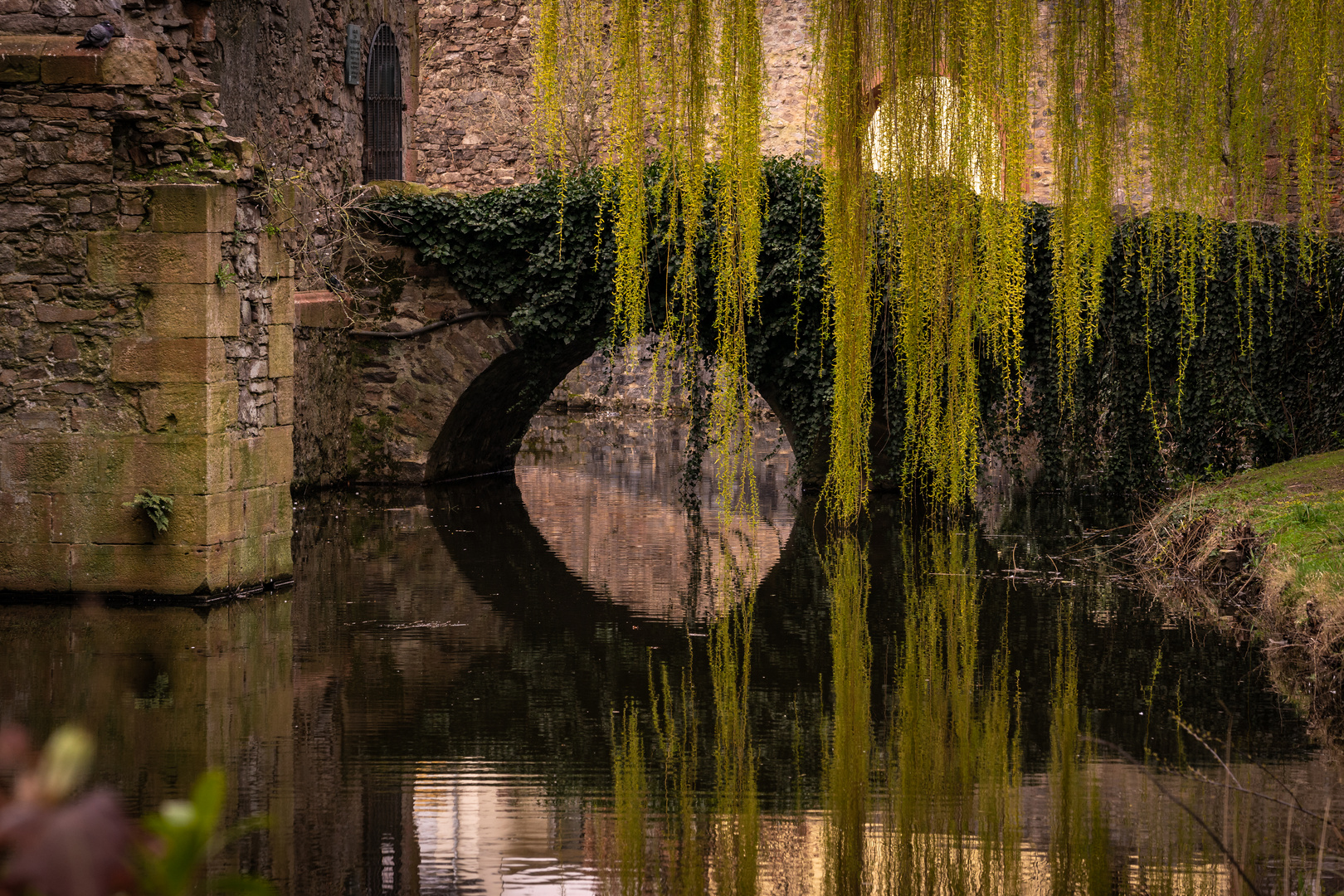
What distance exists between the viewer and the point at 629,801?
4793 millimetres

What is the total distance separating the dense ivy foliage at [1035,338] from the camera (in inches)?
509

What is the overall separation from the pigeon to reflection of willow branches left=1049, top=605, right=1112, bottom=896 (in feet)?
19.7

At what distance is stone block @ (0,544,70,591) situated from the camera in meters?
8.58

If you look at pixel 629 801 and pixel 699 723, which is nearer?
pixel 629 801

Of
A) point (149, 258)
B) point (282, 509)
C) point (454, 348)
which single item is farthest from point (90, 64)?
point (454, 348)

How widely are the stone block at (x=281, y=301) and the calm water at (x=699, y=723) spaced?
1671 mm

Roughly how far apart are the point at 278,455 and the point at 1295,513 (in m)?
6.05

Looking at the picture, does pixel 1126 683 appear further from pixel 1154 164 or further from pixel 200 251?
pixel 200 251

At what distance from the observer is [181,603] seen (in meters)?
8.51

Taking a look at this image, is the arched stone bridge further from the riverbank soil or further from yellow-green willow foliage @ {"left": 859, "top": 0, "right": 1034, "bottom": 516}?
yellow-green willow foliage @ {"left": 859, "top": 0, "right": 1034, "bottom": 516}

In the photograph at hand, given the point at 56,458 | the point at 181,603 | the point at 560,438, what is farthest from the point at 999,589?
the point at 560,438

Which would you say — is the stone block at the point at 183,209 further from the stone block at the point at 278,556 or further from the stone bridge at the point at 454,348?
the stone bridge at the point at 454,348

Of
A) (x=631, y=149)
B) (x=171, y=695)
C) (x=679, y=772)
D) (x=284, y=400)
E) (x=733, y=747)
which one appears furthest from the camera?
(x=284, y=400)

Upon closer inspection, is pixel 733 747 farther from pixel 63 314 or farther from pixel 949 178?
pixel 63 314
